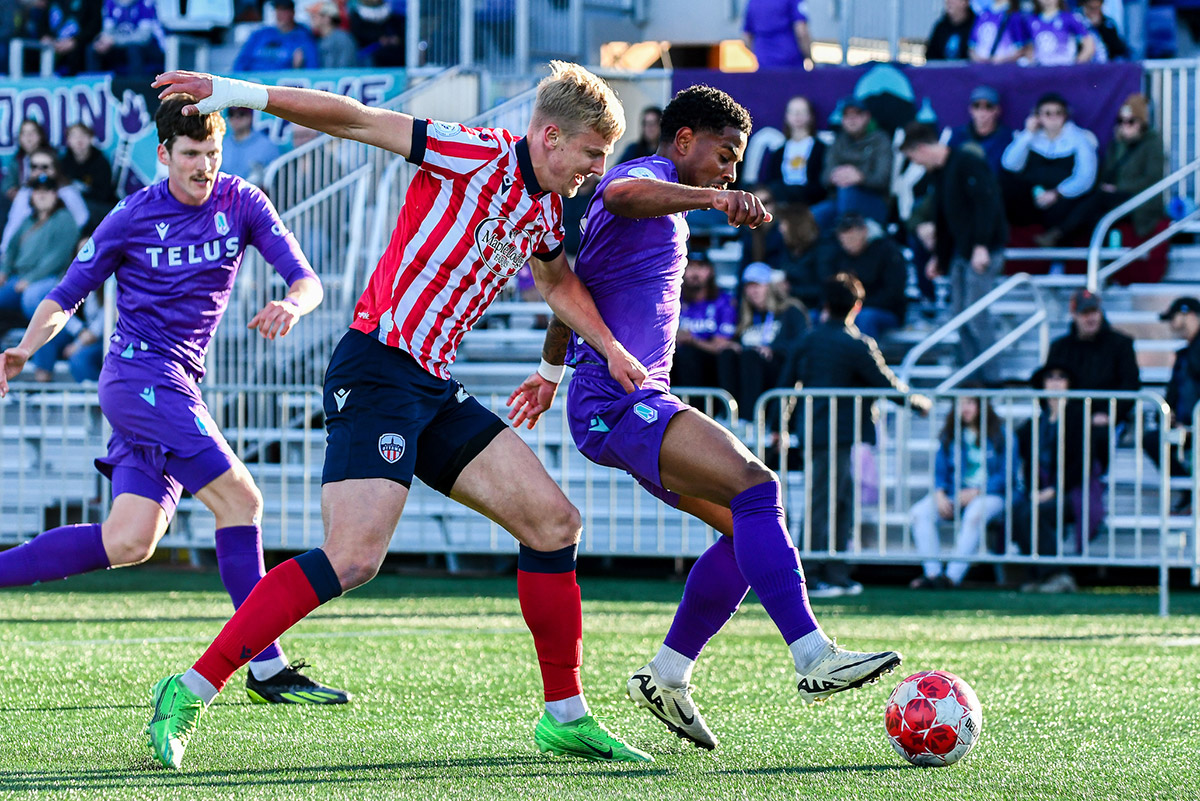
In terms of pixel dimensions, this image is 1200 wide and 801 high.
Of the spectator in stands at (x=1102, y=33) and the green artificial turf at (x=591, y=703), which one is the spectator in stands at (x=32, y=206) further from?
the spectator in stands at (x=1102, y=33)

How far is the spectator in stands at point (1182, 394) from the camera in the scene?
10.5m

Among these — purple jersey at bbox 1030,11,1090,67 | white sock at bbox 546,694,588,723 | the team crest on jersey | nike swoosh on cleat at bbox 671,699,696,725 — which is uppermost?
purple jersey at bbox 1030,11,1090,67

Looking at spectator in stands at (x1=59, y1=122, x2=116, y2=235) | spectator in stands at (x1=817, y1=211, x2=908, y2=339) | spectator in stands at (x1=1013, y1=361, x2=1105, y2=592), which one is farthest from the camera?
spectator in stands at (x1=59, y1=122, x2=116, y2=235)

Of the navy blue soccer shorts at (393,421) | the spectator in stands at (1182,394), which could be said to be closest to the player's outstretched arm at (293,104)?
the navy blue soccer shorts at (393,421)

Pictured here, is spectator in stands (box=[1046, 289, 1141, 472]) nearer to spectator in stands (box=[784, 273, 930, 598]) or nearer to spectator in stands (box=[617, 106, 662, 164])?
spectator in stands (box=[784, 273, 930, 598])

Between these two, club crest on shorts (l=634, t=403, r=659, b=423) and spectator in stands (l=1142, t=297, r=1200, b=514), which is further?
spectator in stands (l=1142, t=297, r=1200, b=514)

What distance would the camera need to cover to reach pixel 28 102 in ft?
54.9

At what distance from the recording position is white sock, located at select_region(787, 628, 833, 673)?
175 inches

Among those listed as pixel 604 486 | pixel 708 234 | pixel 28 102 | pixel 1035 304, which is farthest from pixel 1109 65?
pixel 28 102

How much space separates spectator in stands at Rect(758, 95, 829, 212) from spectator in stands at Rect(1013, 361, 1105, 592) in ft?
13.3

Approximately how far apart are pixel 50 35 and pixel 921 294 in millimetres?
9746

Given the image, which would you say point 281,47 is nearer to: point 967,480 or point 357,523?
point 967,480

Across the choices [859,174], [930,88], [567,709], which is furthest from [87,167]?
[567,709]

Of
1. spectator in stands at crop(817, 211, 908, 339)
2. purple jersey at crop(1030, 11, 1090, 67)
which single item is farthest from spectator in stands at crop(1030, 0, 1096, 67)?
spectator in stands at crop(817, 211, 908, 339)
